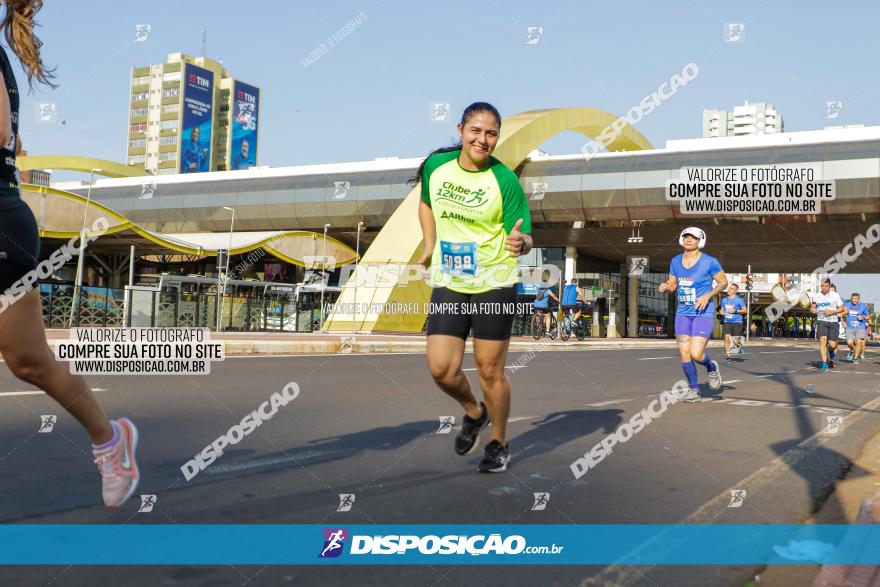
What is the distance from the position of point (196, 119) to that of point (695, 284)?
13312cm

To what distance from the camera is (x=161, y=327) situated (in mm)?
26812

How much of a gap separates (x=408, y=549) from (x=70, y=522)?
52.9 inches

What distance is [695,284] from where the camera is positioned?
9305mm

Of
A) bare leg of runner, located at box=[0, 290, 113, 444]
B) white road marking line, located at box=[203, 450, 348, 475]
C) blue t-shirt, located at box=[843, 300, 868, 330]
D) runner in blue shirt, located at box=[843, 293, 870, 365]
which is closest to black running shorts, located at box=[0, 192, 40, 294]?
bare leg of runner, located at box=[0, 290, 113, 444]

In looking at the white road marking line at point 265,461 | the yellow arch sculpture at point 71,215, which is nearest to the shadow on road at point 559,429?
the white road marking line at point 265,461

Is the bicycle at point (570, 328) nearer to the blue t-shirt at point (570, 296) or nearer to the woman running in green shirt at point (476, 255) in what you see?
the blue t-shirt at point (570, 296)

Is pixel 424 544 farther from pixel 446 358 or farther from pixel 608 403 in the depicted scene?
pixel 608 403

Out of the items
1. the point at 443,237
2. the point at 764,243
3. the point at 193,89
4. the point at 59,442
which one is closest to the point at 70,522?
the point at 59,442

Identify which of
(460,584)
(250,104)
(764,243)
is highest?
(250,104)

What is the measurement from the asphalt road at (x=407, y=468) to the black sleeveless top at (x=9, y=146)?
131 cm

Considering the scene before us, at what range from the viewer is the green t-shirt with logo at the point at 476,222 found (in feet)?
15.4

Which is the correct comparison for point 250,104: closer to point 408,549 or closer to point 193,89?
point 193,89

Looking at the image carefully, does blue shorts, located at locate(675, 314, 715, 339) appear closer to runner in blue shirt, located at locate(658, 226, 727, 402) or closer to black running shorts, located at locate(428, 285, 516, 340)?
runner in blue shirt, located at locate(658, 226, 727, 402)

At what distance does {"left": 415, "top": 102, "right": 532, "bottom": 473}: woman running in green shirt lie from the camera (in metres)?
4.70
